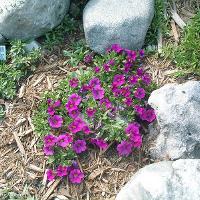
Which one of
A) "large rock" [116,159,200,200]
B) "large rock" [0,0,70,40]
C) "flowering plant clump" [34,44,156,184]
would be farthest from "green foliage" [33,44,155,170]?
"large rock" [0,0,70,40]

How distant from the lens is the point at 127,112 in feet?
13.7

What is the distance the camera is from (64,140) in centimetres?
406

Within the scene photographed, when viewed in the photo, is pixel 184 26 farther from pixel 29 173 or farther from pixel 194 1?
pixel 29 173

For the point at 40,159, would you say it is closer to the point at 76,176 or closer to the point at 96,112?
the point at 76,176

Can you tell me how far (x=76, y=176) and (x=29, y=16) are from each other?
5.66 ft

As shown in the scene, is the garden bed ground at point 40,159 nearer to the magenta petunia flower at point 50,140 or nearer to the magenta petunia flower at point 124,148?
the magenta petunia flower at point 124,148

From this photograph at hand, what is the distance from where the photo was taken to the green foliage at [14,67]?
15.1 feet

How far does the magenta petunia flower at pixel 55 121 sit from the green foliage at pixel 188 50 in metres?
1.29

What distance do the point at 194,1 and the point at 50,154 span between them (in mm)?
2309

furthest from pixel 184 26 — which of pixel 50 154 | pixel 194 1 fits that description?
pixel 50 154

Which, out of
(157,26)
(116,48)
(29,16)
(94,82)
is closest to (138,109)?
(94,82)

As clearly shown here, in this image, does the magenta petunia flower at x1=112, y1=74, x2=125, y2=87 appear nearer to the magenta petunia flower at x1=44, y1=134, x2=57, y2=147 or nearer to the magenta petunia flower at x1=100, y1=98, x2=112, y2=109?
the magenta petunia flower at x1=100, y1=98, x2=112, y2=109

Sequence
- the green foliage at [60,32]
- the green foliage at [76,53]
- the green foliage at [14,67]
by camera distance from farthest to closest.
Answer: the green foliage at [60,32], the green foliage at [76,53], the green foliage at [14,67]

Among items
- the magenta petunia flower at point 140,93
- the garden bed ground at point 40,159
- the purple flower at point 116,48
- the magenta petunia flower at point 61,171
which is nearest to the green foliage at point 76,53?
the garden bed ground at point 40,159
